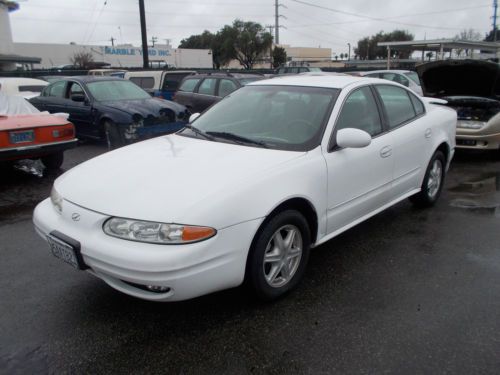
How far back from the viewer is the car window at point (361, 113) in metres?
3.74

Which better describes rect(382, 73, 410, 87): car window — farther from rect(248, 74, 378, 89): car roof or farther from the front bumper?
the front bumper

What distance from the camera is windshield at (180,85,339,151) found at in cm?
353

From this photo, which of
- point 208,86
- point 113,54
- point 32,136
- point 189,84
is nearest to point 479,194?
point 32,136

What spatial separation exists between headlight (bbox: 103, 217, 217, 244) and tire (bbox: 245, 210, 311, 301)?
444mm

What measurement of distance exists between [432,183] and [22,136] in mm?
5583

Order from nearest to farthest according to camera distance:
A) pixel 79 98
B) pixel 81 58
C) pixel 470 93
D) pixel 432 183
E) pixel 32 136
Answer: pixel 432 183, pixel 32 136, pixel 470 93, pixel 79 98, pixel 81 58

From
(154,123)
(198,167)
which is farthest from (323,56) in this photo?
A: (198,167)

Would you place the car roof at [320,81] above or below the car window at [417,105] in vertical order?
above

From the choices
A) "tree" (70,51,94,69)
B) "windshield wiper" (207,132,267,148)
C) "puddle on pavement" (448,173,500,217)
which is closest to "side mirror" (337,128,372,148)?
"windshield wiper" (207,132,267,148)

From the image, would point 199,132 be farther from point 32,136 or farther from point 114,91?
point 114,91

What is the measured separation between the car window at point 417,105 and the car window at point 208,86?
6.78m

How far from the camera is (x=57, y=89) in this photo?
1044 cm

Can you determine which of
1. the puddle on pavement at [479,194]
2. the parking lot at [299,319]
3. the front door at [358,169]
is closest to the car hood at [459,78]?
the puddle on pavement at [479,194]

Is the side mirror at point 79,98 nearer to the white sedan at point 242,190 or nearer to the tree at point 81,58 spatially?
the white sedan at point 242,190
